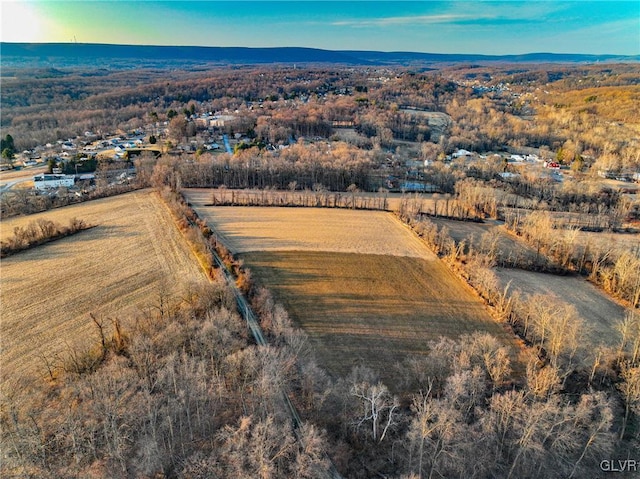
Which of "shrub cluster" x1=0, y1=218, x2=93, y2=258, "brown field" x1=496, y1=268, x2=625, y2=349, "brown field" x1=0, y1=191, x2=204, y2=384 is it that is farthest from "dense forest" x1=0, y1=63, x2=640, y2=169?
"shrub cluster" x1=0, y1=218, x2=93, y2=258

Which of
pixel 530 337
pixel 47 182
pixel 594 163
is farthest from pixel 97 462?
pixel 594 163

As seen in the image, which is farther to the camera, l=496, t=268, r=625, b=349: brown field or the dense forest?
the dense forest

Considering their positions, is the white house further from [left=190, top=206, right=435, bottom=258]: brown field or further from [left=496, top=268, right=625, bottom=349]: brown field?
[left=496, top=268, right=625, bottom=349]: brown field

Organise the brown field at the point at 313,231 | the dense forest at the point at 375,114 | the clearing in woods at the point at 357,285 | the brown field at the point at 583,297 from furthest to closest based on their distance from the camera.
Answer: the dense forest at the point at 375,114 → the brown field at the point at 313,231 → the brown field at the point at 583,297 → the clearing in woods at the point at 357,285

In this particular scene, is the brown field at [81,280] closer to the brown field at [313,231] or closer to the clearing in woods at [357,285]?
the brown field at [313,231]

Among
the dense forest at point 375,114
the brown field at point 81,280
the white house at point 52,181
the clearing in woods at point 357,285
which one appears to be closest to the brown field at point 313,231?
the clearing in woods at point 357,285

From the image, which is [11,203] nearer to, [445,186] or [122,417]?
[122,417]

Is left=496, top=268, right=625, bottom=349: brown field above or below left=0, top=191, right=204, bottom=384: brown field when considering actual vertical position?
below
